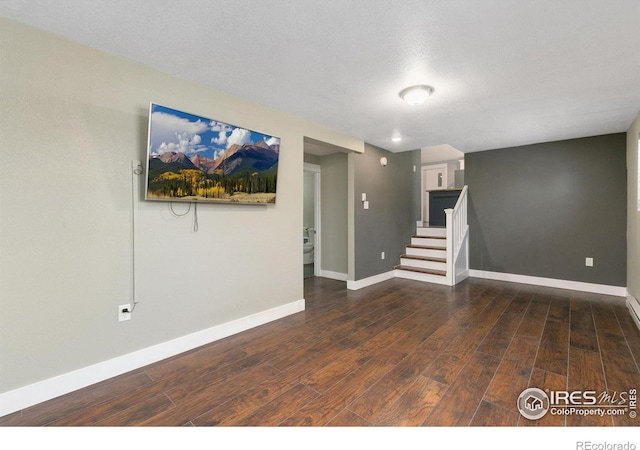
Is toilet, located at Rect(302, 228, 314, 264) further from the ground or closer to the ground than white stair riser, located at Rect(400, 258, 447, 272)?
further from the ground

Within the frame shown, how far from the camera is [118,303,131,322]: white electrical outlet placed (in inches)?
82.3

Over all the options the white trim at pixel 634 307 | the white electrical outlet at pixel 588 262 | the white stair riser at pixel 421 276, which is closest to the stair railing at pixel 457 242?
the white stair riser at pixel 421 276

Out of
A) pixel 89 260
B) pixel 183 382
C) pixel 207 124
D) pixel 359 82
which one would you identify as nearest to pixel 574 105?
pixel 359 82

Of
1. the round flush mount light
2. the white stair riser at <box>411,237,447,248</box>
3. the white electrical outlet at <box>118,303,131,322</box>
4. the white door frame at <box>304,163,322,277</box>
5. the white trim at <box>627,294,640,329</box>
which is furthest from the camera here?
the white stair riser at <box>411,237,447,248</box>

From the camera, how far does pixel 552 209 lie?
4.51 m

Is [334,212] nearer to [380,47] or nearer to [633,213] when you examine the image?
[380,47]

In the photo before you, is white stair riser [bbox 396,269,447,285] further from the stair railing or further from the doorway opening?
the doorway opening

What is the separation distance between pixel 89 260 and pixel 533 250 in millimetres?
5761

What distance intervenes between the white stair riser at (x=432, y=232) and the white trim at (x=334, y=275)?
1.93 meters

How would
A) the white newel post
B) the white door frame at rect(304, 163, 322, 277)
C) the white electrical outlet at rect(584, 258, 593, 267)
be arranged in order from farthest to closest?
the white door frame at rect(304, 163, 322, 277)
the white newel post
the white electrical outlet at rect(584, 258, 593, 267)

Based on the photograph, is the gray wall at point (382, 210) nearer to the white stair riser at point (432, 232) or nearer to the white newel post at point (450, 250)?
the white stair riser at point (432, 232)

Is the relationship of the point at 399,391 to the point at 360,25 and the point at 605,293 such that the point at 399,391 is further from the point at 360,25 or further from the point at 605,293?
the point at 605,293

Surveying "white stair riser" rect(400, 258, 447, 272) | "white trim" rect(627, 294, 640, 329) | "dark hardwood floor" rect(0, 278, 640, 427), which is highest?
"white stair riser" rect(400, 258, 447, 272)

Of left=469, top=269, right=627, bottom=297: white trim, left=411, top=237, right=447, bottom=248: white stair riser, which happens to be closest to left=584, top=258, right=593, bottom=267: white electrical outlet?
left=469, top=269, right=627, bottom=297: white trim
